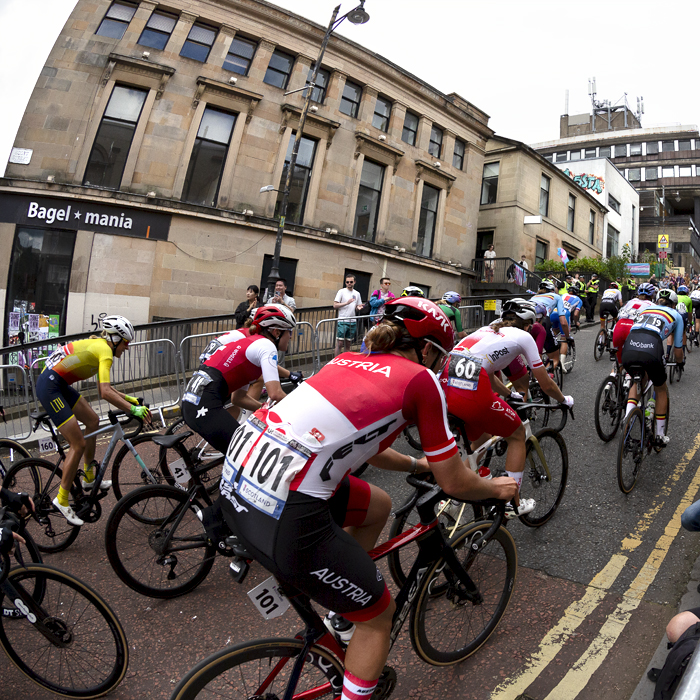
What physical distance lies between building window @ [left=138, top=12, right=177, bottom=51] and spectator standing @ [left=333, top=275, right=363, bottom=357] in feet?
38.0

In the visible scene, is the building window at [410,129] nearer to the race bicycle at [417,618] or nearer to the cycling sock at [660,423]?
the cycling sock at [660,423]

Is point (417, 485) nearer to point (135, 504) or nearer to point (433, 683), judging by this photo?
point (433, 683)

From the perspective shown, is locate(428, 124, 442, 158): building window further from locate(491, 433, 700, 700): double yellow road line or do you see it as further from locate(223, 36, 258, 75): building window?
locate(491, 433, 700, 700): double yellow road line

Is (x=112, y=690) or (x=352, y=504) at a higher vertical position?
(x=352, y=504)

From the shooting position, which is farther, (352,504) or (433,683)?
(433,683)

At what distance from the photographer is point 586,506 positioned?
17.0 feet

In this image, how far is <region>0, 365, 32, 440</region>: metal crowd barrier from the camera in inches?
332

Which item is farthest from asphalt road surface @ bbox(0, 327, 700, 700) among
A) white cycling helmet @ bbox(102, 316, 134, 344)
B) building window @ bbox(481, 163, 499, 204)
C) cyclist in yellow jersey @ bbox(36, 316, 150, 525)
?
building window @ bbox(481, 163, 499, 204)

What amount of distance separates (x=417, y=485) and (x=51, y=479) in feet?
12.9

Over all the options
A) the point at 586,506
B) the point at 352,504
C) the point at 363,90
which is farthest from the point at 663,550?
the point at 363,90

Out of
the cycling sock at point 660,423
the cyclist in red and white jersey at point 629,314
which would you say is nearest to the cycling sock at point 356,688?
the cycling sock at point 660,423

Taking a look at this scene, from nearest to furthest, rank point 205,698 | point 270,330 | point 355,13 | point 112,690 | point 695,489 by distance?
point 205,698 → point 112,690 → point 270,330 → point 695,489 → point 355,13

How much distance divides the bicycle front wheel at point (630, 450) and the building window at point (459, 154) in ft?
72.2

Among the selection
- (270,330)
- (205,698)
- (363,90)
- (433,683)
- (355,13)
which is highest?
(363,90)
